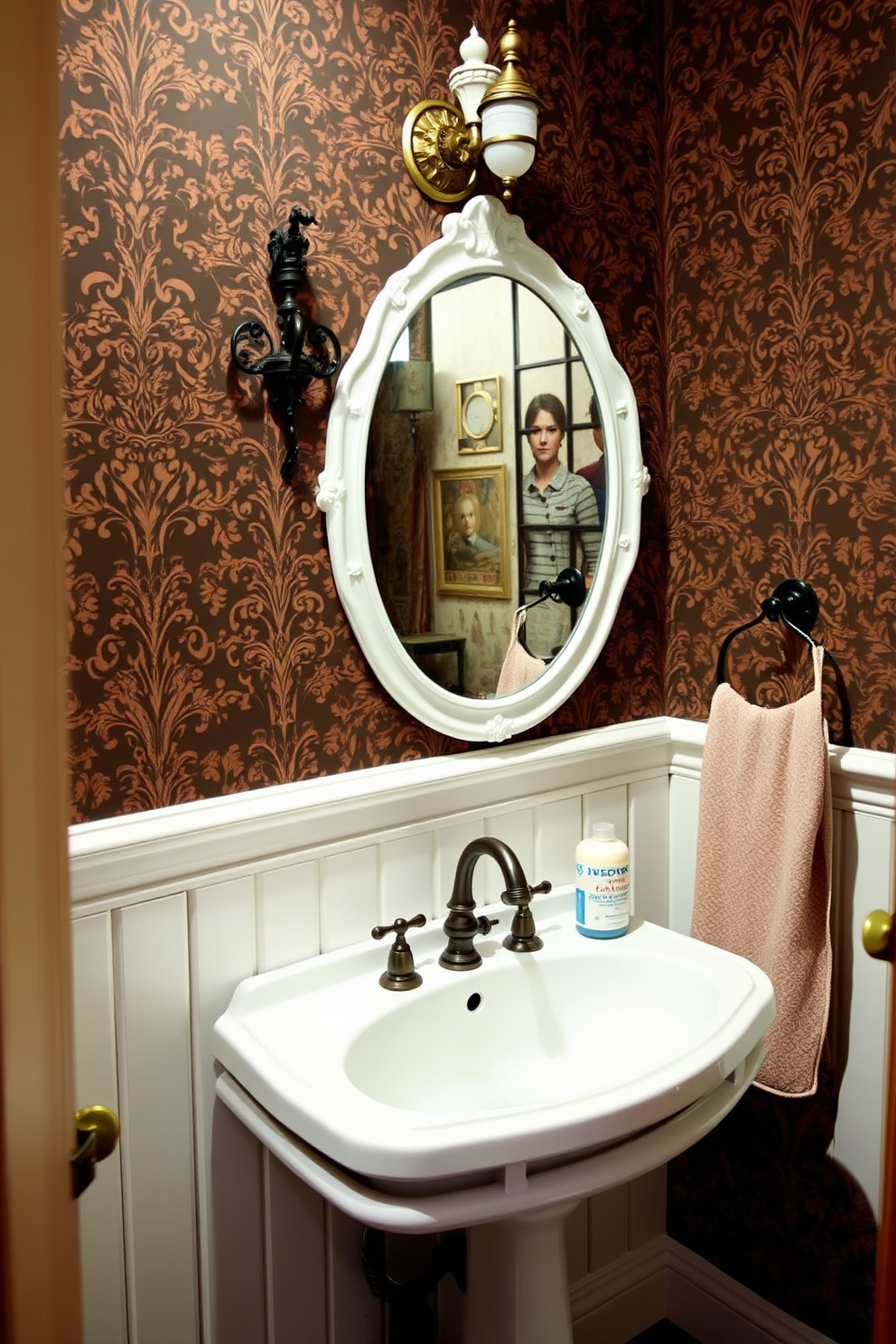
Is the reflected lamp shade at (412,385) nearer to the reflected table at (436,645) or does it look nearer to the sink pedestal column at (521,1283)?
the reflected table at (436,645)

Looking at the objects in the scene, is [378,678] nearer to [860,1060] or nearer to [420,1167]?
[420,1167]

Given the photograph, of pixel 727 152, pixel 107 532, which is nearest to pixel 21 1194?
pixel 107 532

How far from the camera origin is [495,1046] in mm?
1528

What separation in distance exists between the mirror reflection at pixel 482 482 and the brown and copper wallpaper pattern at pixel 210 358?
10cm

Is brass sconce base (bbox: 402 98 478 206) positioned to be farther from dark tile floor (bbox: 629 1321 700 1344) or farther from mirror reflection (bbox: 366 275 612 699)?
dark tile floor (bbox: 629 1321 700 1344)

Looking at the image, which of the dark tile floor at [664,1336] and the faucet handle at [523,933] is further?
the dark tile floor at [664,1336]

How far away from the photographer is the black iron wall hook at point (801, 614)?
1694mm

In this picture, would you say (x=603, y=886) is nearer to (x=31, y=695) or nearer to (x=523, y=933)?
(x=523, y=933)

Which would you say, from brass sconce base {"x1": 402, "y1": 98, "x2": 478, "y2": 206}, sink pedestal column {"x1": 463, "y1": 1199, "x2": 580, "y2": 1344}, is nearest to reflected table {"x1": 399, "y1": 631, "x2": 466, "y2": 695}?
brass sconce base {"x1": 402, "y1": 98, "x2": 478, "y2": 206}

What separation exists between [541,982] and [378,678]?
0.50m

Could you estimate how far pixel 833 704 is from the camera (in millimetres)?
1711

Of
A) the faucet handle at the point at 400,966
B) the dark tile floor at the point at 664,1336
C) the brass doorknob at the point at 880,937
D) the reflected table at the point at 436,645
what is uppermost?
the reflected table at the point at 436,645

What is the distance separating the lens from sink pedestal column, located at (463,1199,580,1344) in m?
1.37

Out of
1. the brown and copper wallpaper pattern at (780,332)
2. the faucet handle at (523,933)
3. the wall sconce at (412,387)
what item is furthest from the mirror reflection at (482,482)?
the faucet handle at (523,933)
